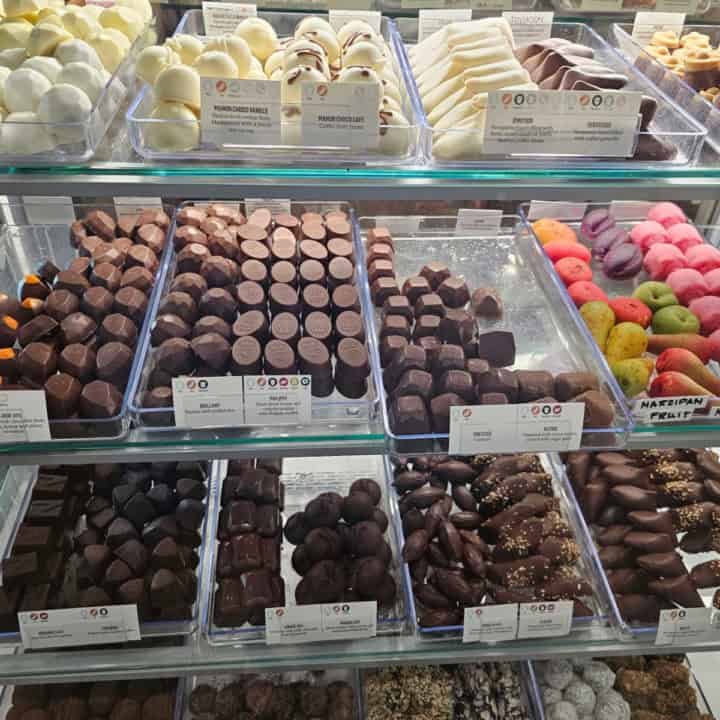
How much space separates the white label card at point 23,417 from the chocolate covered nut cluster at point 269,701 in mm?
856

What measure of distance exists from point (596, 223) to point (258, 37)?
3.16ft

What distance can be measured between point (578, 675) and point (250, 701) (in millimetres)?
830

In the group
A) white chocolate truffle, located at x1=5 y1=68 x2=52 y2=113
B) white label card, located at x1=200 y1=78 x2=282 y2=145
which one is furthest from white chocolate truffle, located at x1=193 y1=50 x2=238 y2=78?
white chocolate truffle, located at x1=5 y1=68 x2=52 y2=113

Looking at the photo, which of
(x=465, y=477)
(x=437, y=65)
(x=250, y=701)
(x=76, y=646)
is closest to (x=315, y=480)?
(x=465, y=477)

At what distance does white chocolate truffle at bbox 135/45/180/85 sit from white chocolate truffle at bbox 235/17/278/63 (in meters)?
0.19

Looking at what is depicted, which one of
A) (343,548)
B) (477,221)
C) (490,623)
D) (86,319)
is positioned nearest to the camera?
(86,319)

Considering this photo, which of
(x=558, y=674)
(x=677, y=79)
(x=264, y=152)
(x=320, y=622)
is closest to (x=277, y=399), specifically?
(x=264, y=152)

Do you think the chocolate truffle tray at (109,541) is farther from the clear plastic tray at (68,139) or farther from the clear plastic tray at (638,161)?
the clear plastic tray at (638,161)

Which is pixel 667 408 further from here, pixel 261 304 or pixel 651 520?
pixel 261 304

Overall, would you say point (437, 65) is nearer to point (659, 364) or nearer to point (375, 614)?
point (659, 364)

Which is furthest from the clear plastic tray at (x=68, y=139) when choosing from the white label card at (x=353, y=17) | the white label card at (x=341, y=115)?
the white label card at (x=353, y=17)

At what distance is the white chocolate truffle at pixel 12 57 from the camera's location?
1395mm

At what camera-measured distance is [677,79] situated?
1.50 meters

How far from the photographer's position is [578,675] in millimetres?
1985
